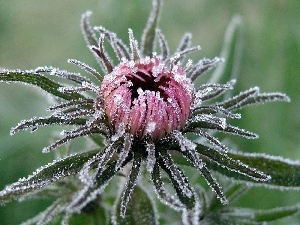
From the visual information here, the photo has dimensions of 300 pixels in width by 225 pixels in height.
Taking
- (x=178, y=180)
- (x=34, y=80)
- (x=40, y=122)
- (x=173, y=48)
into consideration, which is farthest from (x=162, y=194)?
(x=173, y=48)

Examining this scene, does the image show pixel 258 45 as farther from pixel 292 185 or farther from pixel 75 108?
pixel 75 108

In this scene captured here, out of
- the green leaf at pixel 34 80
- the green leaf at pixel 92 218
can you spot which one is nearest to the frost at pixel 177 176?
the green leaf at pixel 34 80

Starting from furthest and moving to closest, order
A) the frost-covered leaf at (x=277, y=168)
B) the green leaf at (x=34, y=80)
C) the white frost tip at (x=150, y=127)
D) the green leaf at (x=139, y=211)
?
the frost-covered leaf at (x=277, y=168) → the green leaf at (x=139, y=211) → the green leaf at (x=34, y=80) → the white frost tip at (x=150, y=127)

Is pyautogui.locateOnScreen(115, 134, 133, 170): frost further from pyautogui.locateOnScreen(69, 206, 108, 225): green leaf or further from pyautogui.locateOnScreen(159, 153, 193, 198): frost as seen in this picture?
pyautogui.locateOnScreen(69, 206, 108, 225): green leaf

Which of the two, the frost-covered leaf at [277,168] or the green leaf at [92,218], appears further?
the green leaf at [92,218]

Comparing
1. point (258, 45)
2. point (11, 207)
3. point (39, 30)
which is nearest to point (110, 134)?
point (11, 207)

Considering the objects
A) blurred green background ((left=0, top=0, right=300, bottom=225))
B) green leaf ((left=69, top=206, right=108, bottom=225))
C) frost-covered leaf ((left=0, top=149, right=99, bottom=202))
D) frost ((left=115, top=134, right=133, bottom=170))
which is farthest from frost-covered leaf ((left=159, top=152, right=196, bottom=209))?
blurred green background ((left=0, top=0, right=300, bottom=225))

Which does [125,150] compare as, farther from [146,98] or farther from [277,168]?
[277,168]

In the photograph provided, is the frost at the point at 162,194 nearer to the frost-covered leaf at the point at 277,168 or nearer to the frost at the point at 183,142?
the frost at the point at 183,142
